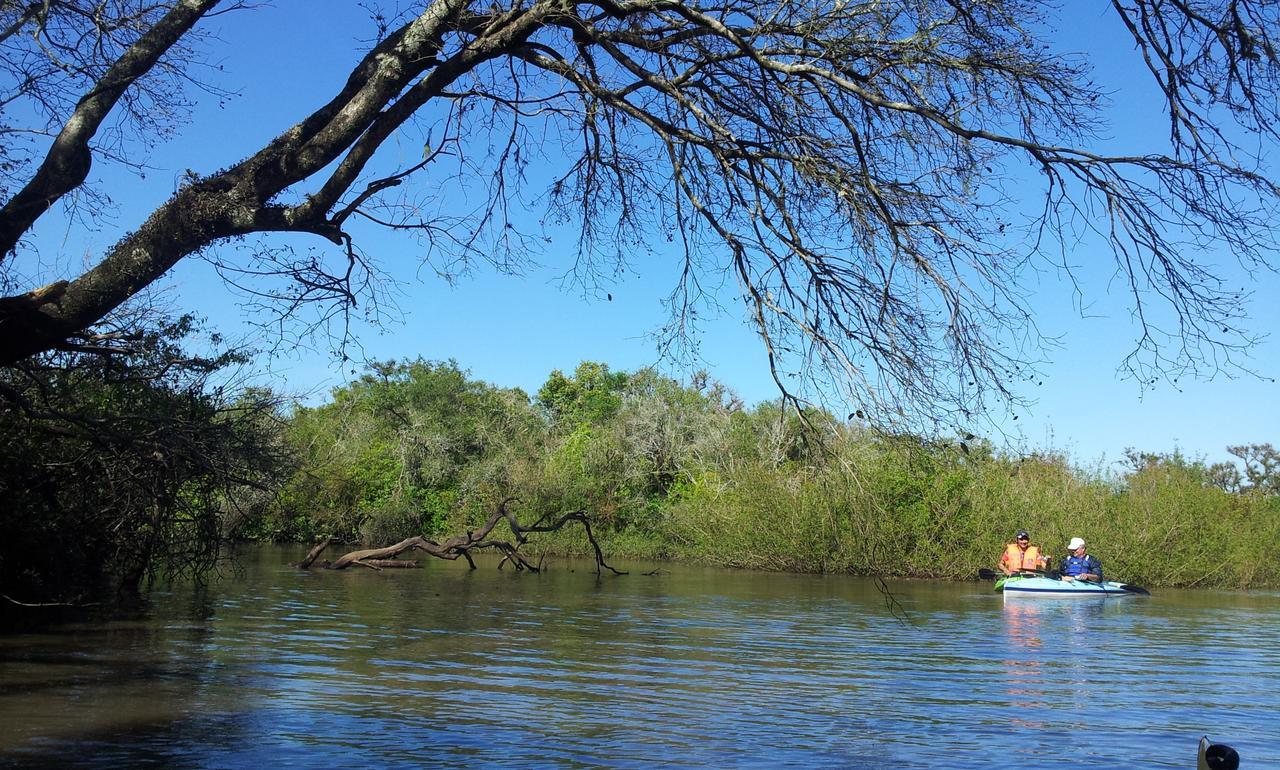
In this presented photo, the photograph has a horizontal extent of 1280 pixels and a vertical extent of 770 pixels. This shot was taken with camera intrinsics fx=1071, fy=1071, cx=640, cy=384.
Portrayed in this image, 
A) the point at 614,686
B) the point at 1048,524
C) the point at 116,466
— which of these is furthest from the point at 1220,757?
the point at 1048,524

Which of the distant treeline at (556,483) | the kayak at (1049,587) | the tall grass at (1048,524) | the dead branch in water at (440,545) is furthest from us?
the tall grass at (1048,524)

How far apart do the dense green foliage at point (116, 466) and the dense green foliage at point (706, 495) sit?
10.5 ft

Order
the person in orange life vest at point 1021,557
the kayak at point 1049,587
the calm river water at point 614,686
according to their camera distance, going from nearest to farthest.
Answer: the calm river water at point 614,686
the kayak at point 1049,587
the person in orange life vest at point 1021,557

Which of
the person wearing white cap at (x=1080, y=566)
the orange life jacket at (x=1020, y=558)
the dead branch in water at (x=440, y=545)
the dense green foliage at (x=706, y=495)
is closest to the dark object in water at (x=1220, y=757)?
the dense green foliage at (x=706, y=495)

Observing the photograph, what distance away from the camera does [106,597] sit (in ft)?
46.0

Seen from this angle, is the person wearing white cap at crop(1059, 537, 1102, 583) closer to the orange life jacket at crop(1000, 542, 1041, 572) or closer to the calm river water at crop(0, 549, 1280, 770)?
the orange life jacket at crop(1000, 542, 1041, 572)

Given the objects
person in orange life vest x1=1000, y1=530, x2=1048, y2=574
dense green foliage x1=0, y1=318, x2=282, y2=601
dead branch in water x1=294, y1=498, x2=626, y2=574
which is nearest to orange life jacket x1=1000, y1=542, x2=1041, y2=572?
person in orange life vest x1=1000, y1=530, x2=1048, y2=574

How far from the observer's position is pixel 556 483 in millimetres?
34438

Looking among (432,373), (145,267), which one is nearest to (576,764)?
(145,267)

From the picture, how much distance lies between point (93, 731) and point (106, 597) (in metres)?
8.46

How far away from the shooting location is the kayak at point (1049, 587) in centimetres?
2081

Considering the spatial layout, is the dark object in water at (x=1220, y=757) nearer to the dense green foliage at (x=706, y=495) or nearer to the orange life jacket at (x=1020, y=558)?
the dense green foliage at (x=706, y=495)

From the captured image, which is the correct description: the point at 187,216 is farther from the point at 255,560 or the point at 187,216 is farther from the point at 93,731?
the point at 255,560

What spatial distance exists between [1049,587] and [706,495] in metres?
11.4
